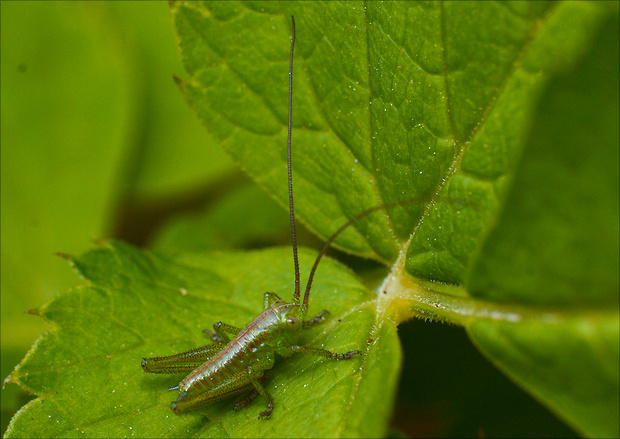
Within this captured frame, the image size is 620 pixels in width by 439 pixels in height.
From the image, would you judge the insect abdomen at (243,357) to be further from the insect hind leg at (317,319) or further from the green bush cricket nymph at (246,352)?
the insect hind leg at (317,319)

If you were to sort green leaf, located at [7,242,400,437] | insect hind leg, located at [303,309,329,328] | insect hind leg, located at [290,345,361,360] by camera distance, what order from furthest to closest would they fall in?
insect hind leg, located at [303,309,329,328] < insect hind leg, located at [290,345,361,360] < green leaf, located at [7,242,400,437]

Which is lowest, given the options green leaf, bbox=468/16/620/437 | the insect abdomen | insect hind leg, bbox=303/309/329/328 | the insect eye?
the insect abdomen

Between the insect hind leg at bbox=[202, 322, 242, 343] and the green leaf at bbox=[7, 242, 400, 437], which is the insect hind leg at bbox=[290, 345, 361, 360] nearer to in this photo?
the green leaf at bbox=[7, 242, 400, 437]

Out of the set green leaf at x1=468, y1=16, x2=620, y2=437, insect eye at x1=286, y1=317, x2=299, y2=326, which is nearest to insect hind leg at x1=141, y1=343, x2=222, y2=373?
insect eye at x1=286, y1=317, x2=299, y2=326

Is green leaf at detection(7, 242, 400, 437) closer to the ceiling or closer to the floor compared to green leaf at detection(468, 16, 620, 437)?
closer to the floor

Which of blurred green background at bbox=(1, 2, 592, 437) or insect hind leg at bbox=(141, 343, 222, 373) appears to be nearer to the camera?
insect hind leg at bbox=(141, 343, 222, 373)

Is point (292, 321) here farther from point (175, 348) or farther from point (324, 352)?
point (175, 348)

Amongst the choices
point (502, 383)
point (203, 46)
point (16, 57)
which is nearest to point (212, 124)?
point (203, 46)

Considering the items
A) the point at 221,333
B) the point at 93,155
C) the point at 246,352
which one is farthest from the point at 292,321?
the point at 93,155

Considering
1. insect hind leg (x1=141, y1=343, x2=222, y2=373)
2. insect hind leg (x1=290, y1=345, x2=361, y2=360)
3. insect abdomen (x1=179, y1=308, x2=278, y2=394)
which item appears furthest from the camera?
insect abdomen (x1=179, y1=308, x2=278, y2=394)

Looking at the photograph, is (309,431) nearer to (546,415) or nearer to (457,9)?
(546,415)
